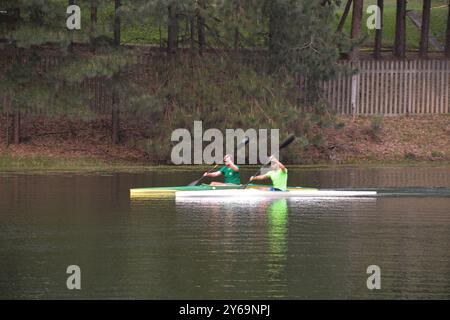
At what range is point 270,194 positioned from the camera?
101ft

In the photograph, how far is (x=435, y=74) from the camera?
43688 millimetres

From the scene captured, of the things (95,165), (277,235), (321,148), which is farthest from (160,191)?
(321,148)

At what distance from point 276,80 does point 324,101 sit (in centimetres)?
233

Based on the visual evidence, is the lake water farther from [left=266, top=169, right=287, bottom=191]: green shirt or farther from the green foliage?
the green foliage

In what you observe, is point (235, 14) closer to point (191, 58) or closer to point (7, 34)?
point (191, 58)

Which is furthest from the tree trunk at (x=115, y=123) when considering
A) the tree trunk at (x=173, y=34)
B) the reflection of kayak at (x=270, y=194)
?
the reflection of kayak at (x=270, y=194)

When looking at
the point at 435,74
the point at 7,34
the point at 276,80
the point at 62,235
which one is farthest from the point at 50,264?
the point at 435,74

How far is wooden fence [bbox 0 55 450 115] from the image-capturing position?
4331 centimetres

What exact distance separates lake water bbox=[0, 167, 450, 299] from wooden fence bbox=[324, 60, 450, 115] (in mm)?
10906

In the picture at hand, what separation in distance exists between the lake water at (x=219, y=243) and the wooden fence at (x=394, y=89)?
1091cm

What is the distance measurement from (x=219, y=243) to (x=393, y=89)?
75.6ft

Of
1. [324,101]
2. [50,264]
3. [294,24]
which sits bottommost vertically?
[50,264]

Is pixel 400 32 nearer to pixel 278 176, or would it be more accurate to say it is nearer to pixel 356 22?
pixel 356 22

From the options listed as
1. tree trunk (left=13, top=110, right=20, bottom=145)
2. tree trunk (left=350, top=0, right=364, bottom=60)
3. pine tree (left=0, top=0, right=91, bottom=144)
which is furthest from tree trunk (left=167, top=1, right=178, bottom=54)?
tree trunk (left=350, top=0, right=364, bottom=60)
